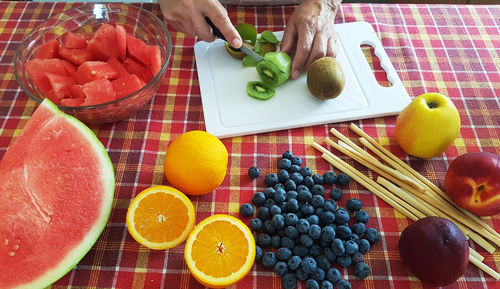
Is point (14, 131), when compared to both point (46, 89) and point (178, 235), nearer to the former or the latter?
point (46, 89)

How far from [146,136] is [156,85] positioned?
187mm

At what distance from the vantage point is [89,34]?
1.65 metres

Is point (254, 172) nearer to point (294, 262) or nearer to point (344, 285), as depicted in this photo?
point (294, 262)

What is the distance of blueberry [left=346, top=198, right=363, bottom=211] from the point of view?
4.01 ft

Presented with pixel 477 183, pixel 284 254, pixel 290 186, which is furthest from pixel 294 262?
pixel 477 183

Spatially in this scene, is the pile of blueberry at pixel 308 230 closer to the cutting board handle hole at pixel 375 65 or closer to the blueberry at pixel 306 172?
the blueberry at pixel 306 172

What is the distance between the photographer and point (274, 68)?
1525 mm

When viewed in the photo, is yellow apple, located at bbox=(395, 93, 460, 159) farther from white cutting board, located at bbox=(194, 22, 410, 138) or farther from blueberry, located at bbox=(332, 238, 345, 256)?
blueberry, located at bbox=(332, 238, 345, 256)

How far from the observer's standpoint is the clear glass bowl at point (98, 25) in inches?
54.5

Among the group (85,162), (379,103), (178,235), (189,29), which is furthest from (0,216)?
(379,103)

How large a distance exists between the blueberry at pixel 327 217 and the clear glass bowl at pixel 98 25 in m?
0.71

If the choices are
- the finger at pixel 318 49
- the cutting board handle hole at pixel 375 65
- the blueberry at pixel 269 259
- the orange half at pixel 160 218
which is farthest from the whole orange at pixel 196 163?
the cutting board handle hole at pixel 375 65

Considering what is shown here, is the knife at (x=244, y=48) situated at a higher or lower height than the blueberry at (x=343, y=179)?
higher

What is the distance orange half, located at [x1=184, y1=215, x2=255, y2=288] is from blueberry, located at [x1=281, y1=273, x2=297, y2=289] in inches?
4.5
